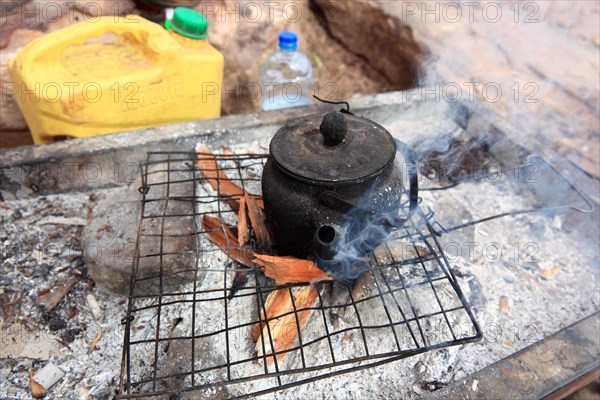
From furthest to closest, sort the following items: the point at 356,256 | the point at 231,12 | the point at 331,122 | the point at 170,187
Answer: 1. the point at 231,12
2. the point at 170,187
3. the point at 356,256
4. the point at 331,122

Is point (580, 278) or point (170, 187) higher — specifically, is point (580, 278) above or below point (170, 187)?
below

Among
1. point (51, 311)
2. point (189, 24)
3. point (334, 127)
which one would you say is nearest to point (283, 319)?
point (334, 127)

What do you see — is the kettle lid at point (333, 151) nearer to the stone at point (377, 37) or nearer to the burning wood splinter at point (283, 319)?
the burning wood splinter at point (283, 319)

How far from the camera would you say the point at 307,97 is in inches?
181

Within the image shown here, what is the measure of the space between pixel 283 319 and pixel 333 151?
81 cm

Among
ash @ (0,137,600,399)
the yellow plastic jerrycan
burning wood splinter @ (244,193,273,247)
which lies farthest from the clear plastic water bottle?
burning wood splinter @ (244,193,273,247)

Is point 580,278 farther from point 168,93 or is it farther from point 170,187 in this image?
point 168,93

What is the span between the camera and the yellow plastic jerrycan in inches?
105

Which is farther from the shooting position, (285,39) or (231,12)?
(231,12)

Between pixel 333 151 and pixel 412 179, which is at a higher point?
pixel 333 151

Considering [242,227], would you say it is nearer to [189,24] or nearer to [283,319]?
[283,319]

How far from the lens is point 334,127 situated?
5.81ft

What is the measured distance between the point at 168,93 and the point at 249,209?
1.30m

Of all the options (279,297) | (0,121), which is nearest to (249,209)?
(279,297)
